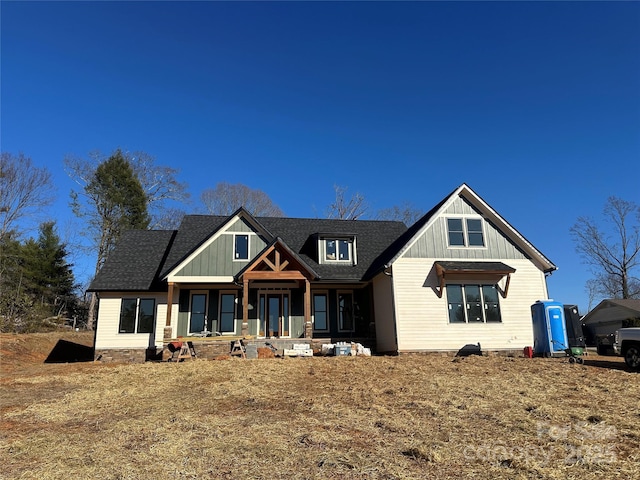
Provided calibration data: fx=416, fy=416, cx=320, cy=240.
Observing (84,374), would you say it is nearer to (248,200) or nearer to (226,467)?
(226,467)

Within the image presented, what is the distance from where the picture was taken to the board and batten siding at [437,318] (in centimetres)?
1698

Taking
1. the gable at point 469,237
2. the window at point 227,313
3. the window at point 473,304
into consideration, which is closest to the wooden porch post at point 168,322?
the window at point 227,313

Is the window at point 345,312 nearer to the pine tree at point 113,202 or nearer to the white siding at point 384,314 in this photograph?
the white siding at point 384,314

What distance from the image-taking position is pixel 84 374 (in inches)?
508

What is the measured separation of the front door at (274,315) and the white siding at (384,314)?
14.3 feet

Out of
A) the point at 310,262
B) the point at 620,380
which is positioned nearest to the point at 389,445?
the point at 620,380

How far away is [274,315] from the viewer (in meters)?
20.2

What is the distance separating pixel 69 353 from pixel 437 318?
1926 cm

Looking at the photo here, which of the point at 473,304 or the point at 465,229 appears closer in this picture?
the point at 473,304

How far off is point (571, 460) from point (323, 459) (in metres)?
2.99

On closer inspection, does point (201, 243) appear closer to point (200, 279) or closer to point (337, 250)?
point (200, 279)

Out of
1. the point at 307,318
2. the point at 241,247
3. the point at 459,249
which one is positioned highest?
the point at 241,247

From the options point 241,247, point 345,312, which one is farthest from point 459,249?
point 241,247

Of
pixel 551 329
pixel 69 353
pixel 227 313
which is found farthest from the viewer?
pixel 69 353
